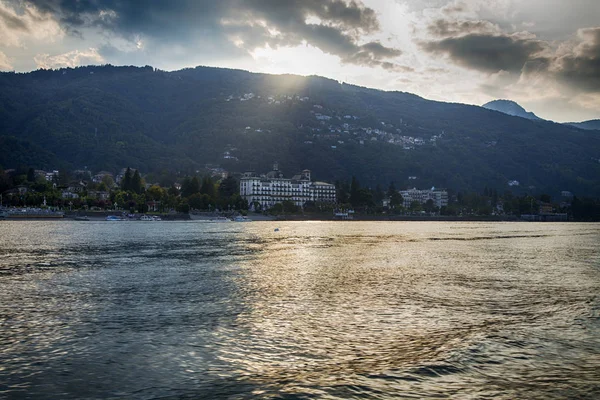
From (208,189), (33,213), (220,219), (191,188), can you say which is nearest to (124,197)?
(191,188)

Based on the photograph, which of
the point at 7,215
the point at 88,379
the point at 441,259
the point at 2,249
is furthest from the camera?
the point at 7,215

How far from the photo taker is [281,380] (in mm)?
11227

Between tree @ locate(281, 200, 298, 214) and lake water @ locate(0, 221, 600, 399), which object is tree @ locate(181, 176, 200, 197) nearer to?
tree @ locate(281, 200, 298, 214)

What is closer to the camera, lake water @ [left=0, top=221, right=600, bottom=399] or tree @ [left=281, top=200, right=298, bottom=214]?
lake water @ [left=0, top=221, right=600, bottom=399]

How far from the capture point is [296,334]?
15.4 meters

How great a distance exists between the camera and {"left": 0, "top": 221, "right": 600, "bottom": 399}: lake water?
1102cm

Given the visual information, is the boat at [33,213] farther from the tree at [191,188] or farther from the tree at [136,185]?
the tree at [191,188]

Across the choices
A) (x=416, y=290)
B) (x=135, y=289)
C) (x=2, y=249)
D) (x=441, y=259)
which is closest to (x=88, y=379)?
(x=135, y=289)

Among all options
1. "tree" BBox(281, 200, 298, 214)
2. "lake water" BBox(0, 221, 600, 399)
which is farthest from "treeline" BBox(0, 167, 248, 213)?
"lake water" BBox(0, 221, 600, 399)

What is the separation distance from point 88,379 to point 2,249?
132 ft

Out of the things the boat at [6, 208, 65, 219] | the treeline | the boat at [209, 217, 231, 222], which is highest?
the treeline

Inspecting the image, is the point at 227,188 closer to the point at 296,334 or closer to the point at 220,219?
the point at 220,219

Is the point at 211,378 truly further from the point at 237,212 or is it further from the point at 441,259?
the point at 237,212

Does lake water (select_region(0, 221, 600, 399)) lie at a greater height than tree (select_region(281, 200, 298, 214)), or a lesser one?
lesser
